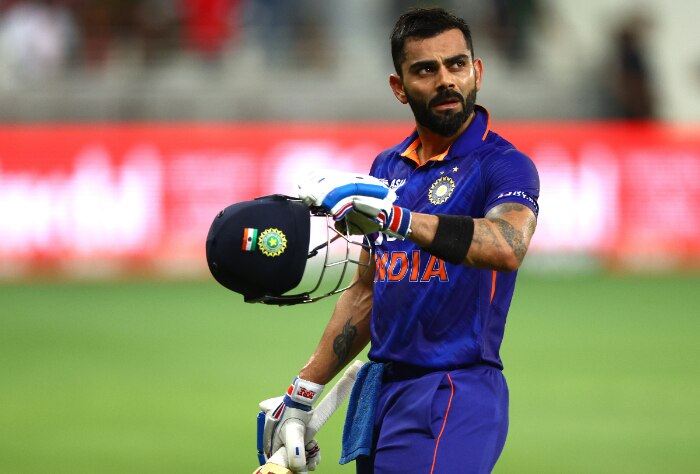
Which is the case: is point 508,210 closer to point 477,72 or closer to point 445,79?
point 445,79

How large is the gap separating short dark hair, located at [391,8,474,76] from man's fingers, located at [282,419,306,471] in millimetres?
1523

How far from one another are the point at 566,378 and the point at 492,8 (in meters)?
12.3

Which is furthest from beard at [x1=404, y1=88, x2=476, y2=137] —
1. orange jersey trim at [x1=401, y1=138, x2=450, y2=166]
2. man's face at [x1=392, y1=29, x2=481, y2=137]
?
orange jersey trim at [x1=401, y1=138, x2=450, y2=166]

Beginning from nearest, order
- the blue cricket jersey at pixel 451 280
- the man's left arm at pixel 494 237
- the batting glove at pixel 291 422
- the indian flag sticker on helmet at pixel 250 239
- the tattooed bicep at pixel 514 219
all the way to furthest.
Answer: the man's left arm at pixel 494 237 < the tattooed bicep at pixel 514 219 < the indian flag sticker on helmet at pixel 250 239 < the blue cricket jersey at pixel 451 280 < the batting glove at pixel 291 422

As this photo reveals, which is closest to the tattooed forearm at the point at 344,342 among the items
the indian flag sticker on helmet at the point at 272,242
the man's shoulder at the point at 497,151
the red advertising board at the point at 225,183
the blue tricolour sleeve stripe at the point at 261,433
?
the blue tricolour sleeve stripe at the point at 261,433

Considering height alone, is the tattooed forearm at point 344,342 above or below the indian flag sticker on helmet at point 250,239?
below

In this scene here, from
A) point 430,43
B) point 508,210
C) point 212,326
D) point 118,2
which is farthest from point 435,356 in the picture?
point 118,2

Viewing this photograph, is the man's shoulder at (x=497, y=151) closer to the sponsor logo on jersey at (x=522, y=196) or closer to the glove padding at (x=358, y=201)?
the sponsor logo on jersey at (x=522, y=196)

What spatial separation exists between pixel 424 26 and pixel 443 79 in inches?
9.3

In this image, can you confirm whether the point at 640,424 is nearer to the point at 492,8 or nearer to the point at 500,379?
the point at 500,379

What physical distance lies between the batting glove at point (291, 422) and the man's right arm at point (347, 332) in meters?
0.11

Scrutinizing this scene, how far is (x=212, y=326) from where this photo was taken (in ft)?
45.6

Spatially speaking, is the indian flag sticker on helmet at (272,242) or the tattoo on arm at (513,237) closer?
the tattoo on arm at (513,237)

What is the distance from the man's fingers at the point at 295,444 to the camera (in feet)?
16.1
